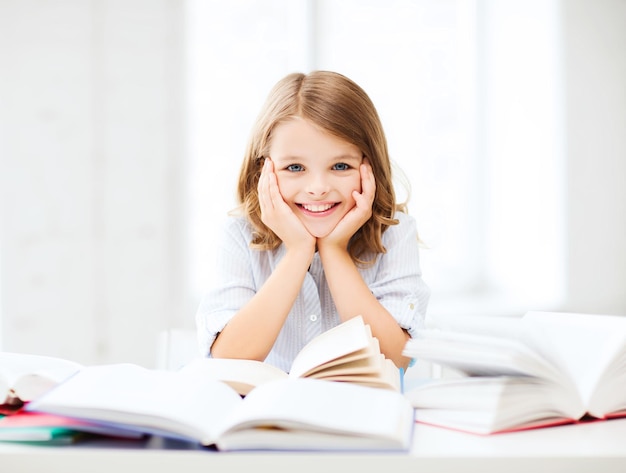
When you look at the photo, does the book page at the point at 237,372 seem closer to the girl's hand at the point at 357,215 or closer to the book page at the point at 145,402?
the book page at the point at 145,402

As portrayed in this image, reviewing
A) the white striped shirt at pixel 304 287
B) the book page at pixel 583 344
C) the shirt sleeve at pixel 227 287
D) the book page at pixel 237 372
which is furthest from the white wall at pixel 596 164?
the book page at pixel 237 372

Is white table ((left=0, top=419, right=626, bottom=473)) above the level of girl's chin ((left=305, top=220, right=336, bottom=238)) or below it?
below

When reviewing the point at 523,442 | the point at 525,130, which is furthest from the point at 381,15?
the point at 523,442

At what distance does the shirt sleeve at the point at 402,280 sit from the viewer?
4.18 ft

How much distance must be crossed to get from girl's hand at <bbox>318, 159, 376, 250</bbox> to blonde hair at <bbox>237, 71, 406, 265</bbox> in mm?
59

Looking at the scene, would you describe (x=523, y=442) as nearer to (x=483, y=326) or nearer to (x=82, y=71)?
(x=483, y=326)

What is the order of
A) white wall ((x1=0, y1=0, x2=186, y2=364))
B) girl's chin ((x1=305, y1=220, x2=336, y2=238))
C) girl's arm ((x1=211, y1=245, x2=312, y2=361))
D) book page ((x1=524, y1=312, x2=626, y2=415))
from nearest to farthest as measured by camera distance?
book page ((x1=524, y1=312, x2=626, y2=415)) < girl's arm ((x1=211, y1=245, x2=312, y2=361)) < girl's chin ((x1=305, y1=220, x2=336, y2=238)) < white wall ((x1=0, y1=0, x2=186, y2=364))

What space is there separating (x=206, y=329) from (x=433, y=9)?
206 cm

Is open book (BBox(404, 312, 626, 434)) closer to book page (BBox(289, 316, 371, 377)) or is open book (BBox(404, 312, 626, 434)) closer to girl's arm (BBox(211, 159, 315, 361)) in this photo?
book page (BBox(289, 316, 371, 377))

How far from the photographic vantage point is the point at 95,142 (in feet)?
8.47

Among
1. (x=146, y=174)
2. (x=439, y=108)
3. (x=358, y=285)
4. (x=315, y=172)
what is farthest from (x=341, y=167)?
(x=439, y=108)

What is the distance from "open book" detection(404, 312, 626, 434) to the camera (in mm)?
671

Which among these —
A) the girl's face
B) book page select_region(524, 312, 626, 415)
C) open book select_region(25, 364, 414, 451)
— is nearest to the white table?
open book select_region(25, 364, 414, 451)

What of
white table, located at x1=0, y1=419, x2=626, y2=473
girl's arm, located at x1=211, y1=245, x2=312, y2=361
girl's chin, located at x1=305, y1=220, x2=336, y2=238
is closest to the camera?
white table, located at x1=0, y1=419, x2=626, y2=473
